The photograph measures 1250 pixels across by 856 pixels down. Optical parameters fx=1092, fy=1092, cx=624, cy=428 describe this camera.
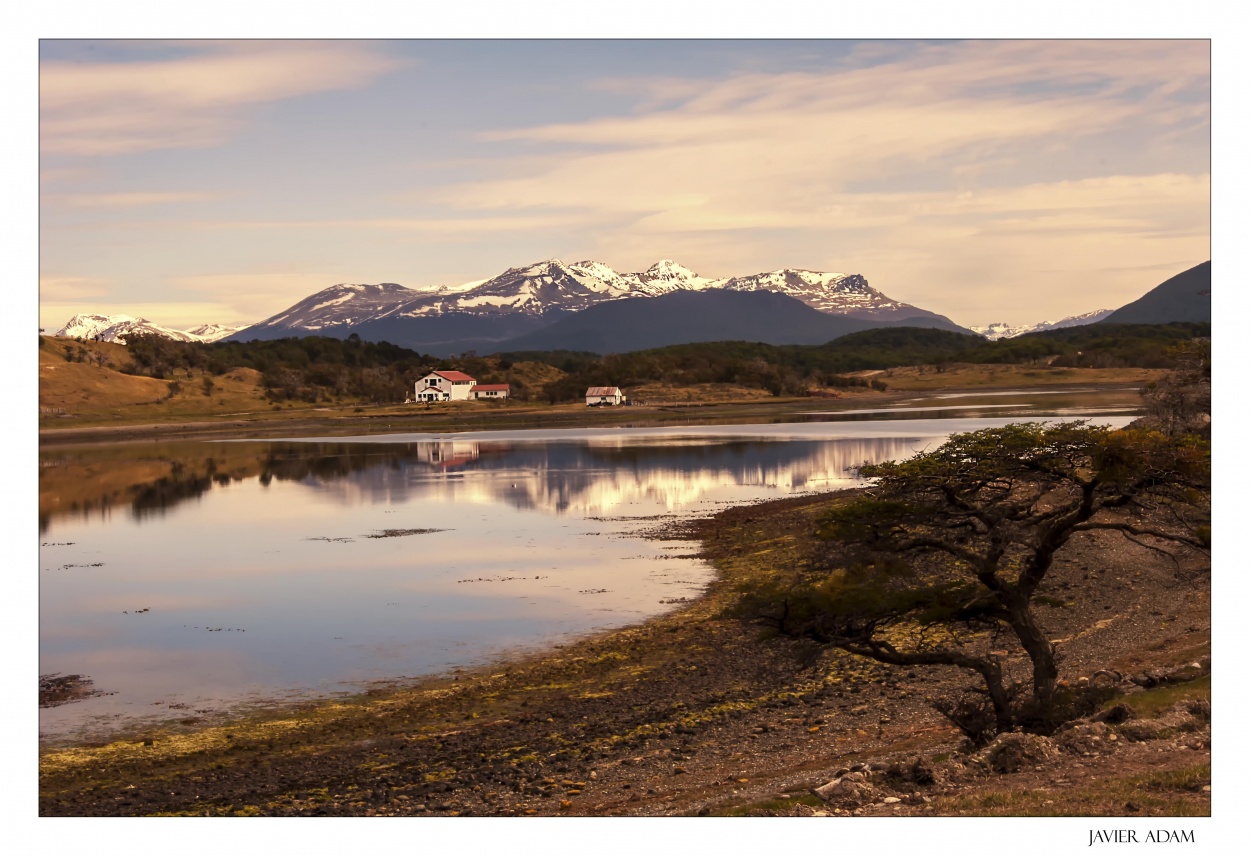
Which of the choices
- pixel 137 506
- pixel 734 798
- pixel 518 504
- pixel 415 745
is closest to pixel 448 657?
pixel 415 745

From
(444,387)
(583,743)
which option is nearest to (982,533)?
(583,743)

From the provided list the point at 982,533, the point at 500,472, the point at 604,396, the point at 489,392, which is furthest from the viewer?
the point at 489,392

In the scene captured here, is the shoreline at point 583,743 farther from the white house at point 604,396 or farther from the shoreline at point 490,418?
the white house at point 604,396

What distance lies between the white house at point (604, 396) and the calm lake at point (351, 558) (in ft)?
271

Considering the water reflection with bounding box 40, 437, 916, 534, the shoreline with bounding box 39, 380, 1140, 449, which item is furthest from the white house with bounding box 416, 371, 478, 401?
the water reflection with bounding box 40, 437, 916, 534

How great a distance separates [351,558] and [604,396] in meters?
136

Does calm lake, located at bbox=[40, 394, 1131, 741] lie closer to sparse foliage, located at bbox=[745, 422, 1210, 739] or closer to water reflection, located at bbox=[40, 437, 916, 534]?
water reflection, located at bbox=[40, 437, 916, 534]

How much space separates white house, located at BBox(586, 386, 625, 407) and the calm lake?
271 feet

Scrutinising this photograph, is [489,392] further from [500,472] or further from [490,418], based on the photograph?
[500,472]

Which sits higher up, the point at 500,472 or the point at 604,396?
the point at 604,396

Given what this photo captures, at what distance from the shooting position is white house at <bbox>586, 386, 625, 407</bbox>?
179025mm

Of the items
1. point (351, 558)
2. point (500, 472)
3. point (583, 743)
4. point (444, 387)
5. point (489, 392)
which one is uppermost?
point (444, 387)

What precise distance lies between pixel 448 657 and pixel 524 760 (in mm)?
8641

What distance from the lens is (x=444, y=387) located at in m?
194
